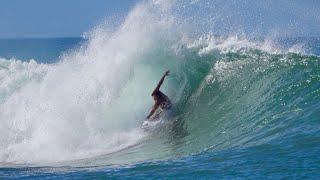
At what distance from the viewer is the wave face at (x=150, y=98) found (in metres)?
13.1

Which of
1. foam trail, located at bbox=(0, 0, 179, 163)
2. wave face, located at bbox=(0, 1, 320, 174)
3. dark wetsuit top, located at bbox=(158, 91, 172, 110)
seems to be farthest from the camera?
dark wetsuit top, located at bbox=(158, 91, 172, 110)

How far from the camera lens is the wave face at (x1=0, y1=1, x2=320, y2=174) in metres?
13.1

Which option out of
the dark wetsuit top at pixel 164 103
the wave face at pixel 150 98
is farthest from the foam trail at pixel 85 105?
the dark wetsuit top at pixel 164 103

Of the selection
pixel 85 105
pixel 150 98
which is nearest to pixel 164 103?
pixel 150 98

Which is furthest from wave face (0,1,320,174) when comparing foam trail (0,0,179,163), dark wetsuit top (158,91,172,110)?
dark wetsuit top (158,91,172,110)

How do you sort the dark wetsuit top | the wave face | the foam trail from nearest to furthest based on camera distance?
1. the wave face
2. the foam trail
3. the dark wetsuit top

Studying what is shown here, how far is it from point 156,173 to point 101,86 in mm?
8827

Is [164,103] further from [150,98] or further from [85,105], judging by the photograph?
[85,105]

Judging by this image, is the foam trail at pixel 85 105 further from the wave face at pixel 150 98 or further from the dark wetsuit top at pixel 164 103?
the dark wetsuit top at pixel 164 103

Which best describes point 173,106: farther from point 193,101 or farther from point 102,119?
point 102,119

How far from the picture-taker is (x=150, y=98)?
61.0 ft

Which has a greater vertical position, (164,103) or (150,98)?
(150,98)

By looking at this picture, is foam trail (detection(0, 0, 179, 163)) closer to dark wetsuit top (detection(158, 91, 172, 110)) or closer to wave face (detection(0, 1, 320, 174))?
wave face (detection(0, 1, 320, 174))

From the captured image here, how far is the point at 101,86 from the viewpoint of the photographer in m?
18.9
